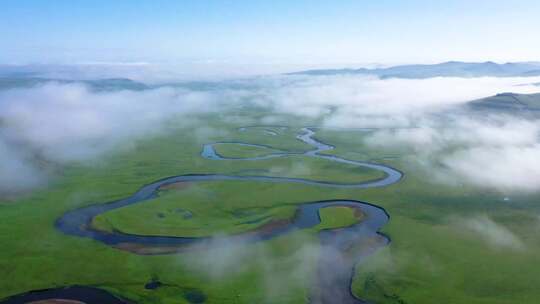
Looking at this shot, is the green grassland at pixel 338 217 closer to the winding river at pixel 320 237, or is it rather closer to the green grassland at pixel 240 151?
the winding river at pixel 320 237

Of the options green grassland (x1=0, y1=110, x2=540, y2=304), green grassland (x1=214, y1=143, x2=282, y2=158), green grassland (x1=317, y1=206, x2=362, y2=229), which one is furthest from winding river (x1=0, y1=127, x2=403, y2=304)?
green grassland (x1=214, y1=143, x2=282, y2=158)

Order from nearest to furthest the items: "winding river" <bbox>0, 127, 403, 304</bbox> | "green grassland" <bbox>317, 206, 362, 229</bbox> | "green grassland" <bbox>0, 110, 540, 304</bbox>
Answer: "green grassland" <bbox>0, 110, 540, 304</bbox>, "winding river" <bbox>0, 127, 403, 304</bbox>, "green grassland" <bbox>317, 206, 362, 229</bbox>

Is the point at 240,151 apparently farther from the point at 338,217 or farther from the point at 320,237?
the point at 320,237

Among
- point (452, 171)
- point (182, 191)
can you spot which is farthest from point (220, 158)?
point (452, 171)

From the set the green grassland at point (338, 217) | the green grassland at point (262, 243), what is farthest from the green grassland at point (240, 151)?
the green grassland at point (338, 217)

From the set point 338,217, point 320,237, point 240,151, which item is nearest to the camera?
point 320,237

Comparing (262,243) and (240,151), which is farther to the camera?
(240,151)

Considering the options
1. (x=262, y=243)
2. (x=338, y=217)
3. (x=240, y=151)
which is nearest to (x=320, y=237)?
(x=262, y=243)

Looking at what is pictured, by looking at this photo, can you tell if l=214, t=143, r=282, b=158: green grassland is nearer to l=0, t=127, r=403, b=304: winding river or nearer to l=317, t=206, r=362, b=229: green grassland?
l=0, t=127, r=403, b=304: winding river

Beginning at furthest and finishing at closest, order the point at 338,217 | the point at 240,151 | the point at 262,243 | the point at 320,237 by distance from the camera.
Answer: the point at 240,151 → the point at 338,217 → the point at 320,237 → the point at 262,243

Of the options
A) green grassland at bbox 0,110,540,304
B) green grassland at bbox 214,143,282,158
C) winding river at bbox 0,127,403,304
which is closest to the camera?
green grassland at bbox 0,110,540,304
